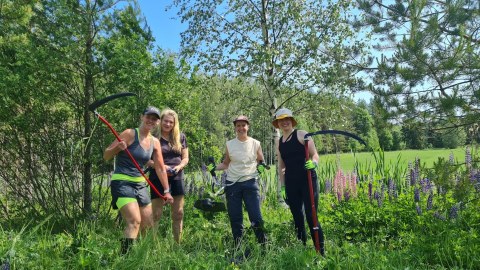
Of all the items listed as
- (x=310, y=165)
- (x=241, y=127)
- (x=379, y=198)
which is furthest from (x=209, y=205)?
(x=379, y=198)

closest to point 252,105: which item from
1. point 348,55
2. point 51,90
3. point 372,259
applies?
point 348,55

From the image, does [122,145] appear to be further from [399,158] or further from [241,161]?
[399,158]

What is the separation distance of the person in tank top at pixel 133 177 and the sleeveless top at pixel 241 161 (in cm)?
76

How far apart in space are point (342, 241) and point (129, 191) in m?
2.42

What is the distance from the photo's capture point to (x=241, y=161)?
13.2 feet

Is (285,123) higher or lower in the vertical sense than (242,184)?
higher

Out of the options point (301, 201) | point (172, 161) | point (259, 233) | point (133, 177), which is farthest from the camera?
point (172, 161)

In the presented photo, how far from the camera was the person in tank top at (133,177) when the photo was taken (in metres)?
3.35

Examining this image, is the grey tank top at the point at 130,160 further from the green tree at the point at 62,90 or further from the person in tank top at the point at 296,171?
the green tree at the point at 62,90

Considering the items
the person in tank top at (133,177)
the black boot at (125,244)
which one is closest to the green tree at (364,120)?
the person in tank top at (133,177)

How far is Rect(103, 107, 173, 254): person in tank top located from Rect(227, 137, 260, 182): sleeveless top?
756 mm

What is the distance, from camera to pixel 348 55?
18.1 ft

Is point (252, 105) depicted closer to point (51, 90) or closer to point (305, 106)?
point (305, 106)

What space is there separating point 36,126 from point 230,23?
433cm
